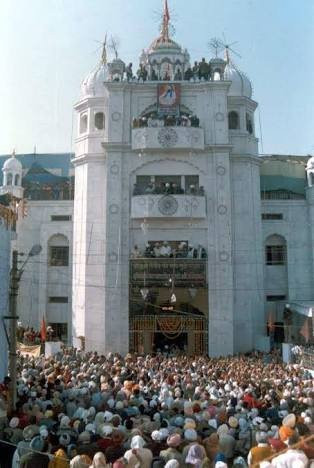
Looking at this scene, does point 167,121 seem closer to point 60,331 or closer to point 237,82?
point 237,82

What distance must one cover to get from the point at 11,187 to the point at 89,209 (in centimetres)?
827

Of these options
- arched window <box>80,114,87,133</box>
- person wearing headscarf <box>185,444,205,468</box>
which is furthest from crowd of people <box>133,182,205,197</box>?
person wearing headscarf <box>185,444,205,468</box>

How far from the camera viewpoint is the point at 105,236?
3105 cm

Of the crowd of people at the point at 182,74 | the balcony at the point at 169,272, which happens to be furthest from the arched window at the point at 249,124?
the balcony at the point at 169,272

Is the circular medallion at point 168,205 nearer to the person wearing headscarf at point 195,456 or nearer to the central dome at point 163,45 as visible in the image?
the central dome at point 163,45

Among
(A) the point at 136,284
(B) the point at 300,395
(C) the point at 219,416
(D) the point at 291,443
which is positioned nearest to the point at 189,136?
(A) the point at 136,284

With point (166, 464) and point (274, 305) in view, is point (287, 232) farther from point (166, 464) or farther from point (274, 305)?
point (166, 464)

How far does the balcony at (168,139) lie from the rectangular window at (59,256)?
386 inches

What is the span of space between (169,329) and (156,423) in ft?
68.7

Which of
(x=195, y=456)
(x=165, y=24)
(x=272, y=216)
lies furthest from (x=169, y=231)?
(x=195, y=456)

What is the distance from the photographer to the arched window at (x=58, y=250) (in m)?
36.2

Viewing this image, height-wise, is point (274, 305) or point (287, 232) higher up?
point (287, 232)

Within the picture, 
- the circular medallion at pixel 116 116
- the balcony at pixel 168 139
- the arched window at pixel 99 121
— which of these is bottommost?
the balcony at pixel 168 139

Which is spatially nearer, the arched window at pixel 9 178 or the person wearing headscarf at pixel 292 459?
the person wearing headscarf at pixel 292 459
